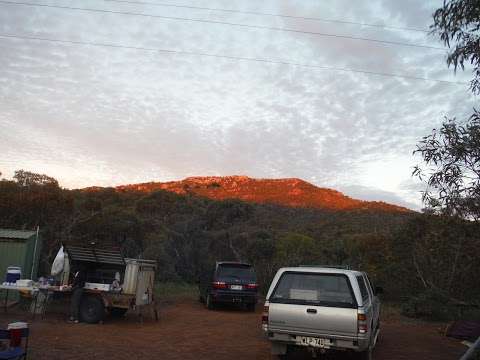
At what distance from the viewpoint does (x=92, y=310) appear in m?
12.0

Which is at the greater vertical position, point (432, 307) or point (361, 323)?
point (361, 323)

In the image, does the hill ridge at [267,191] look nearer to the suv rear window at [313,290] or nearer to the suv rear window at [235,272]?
the suv rear window at [235,272]

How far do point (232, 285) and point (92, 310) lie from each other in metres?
5.09

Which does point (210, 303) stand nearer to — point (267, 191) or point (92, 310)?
point (92, 310)

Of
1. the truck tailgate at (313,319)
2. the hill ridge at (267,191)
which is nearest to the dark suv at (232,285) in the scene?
the truck tailgate at (313,319)

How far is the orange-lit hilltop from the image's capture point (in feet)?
174

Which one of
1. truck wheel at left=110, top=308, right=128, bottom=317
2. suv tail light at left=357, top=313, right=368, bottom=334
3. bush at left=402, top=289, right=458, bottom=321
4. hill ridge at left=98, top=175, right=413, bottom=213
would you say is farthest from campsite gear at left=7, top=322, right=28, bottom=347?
hill ridge at left=98, top=175, right=413, bottom=213

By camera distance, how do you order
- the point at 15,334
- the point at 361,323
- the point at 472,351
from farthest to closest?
1. the point at 472,351
2. the point at 361,323
3. the point at 15,334

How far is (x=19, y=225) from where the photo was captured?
77.2 feet

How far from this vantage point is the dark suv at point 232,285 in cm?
1570

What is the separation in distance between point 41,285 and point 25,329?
6.74 meters

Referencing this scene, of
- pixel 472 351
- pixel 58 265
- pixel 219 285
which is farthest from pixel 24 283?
pixel 472 351

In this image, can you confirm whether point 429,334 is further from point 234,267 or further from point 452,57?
point 452,57

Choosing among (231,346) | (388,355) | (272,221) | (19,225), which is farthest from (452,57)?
(272,221)
